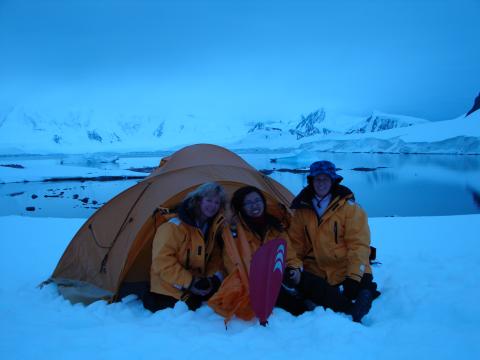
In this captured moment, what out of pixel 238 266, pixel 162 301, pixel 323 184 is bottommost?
pixel 162 301

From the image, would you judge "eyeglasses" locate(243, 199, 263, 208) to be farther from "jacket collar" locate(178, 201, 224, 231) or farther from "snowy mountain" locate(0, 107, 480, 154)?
"snowy mountain" locate(0, 107, 480, 154)

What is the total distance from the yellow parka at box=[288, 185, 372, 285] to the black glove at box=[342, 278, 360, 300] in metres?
0.04

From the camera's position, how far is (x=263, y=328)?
2277mm

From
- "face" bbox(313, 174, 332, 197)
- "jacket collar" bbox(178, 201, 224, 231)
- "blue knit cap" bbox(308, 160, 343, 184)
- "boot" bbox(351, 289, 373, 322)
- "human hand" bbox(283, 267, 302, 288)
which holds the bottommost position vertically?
"boot" bbox(351, 289, 373, 322)

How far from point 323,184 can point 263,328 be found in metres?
1.18

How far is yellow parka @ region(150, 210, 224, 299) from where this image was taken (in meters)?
2.61

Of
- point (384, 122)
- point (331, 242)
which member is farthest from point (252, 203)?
point (384, 122)

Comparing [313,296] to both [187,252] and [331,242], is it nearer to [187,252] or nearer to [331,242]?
[331,242]

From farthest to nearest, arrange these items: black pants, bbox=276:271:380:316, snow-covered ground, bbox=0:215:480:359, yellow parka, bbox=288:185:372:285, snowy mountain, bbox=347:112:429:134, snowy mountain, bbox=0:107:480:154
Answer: snowy mountain, bbox=347:112:429:134 → snowy mountain, bbox=0:107:480:154 → yellow parka, bbox=288:185:372:285 → black pants, bbox=276:271:380:316 → snow-covered ground, bbox=0:215:480:359

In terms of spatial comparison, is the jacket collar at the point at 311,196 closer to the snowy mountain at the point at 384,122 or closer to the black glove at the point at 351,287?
the black glove at the point at 351,287

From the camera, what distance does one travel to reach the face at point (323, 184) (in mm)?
2822

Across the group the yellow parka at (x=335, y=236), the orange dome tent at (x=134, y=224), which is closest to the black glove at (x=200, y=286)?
the orange dome tent at (x=134, y=224)

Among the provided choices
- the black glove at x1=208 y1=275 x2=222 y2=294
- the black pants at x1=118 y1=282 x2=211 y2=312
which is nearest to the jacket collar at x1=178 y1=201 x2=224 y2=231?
the black glove at x1=208 y1=275 x2=222 y2=294

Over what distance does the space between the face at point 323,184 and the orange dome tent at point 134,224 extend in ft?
2.01
